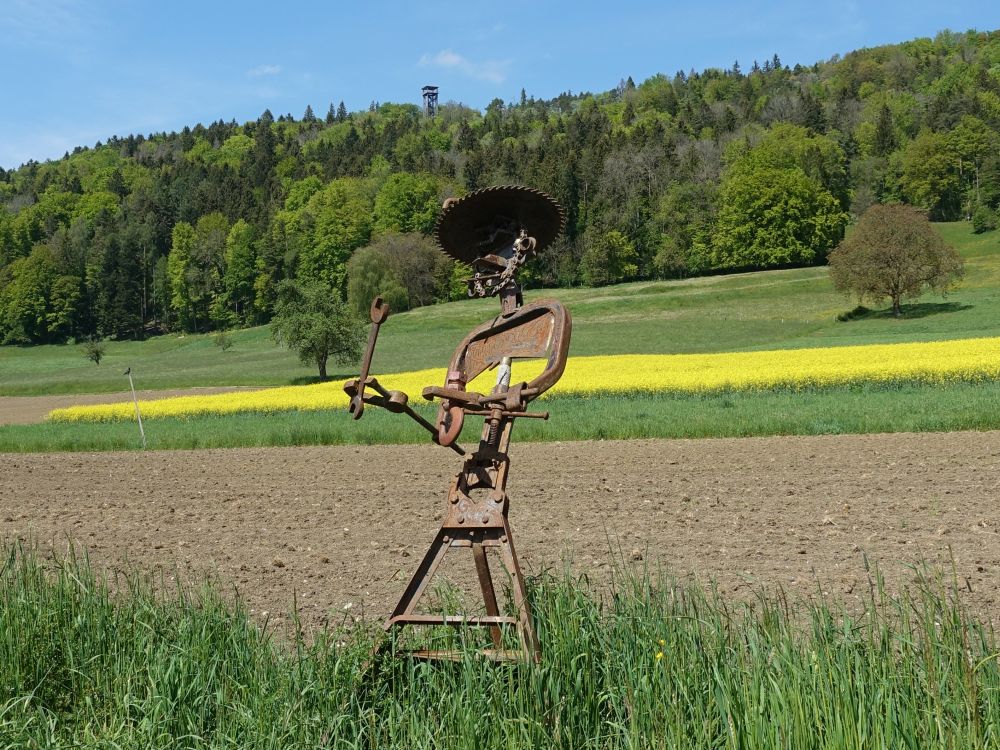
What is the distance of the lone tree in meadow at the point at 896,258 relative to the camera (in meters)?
52.1

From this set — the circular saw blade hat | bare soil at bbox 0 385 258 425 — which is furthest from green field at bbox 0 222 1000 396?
the circular saw blade hat

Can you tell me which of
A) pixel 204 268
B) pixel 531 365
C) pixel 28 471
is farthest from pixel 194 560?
pixel 204 268

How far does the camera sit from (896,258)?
52.5 meters

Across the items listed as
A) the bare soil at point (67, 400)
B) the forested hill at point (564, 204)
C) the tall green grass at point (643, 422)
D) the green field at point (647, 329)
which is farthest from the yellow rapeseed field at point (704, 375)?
the forested hill at point (564, 204)

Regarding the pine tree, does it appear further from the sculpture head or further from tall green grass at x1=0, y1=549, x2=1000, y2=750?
tall green grass at x1=0, y1=549, x2=1000, y2=750

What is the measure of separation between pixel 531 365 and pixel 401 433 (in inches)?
687

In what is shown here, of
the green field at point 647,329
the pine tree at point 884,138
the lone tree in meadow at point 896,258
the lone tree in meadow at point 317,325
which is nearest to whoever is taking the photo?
the lone tree in meadow at point 317,325

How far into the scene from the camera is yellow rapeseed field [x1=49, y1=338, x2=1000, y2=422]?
2398cm

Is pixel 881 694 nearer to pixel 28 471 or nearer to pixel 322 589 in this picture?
pixel 322 589

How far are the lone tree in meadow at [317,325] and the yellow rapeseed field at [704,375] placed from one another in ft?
24.3

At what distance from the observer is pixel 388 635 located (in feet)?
15.3

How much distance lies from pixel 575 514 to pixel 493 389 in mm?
6523

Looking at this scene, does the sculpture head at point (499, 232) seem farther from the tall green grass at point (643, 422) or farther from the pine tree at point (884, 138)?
the pine tree at point (884, 138)

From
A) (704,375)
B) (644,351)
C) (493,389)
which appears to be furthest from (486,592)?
(644,351)
